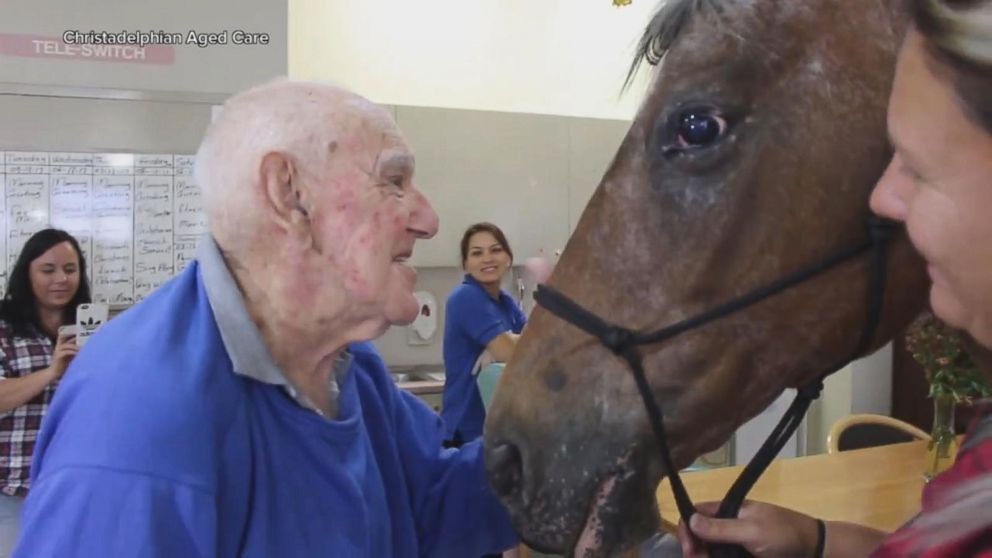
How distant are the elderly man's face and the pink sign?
255 centimetres

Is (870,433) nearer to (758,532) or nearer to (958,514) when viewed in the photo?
(758,532)

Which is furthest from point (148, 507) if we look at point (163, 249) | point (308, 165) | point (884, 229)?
point (163, 249)

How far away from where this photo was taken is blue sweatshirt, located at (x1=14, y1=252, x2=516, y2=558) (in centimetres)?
81

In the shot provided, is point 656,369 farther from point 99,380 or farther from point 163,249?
point 163,249

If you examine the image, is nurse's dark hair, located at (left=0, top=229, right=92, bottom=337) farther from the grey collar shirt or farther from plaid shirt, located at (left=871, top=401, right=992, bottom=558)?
plaid shirt, located at (left=871, top=401, right=992, bottom=558)

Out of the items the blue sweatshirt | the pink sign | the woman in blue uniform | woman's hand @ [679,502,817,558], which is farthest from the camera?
the woman in blue uniform

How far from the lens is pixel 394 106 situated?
4.17m

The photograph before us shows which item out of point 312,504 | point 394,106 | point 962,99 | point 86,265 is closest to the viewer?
point 962,99

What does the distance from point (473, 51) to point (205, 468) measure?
413 cm

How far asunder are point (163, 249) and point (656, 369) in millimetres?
2897

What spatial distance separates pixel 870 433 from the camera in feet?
10.2

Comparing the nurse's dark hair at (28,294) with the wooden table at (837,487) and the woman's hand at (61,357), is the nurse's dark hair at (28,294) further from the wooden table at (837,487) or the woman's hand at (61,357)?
the wooden table at (837,487)

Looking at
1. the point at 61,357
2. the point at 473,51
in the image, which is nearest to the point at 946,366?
the point at 61,357

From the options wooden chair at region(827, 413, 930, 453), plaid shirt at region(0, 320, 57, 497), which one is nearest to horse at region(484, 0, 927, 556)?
plaid shirt at region(0, 320, 57, 497)
